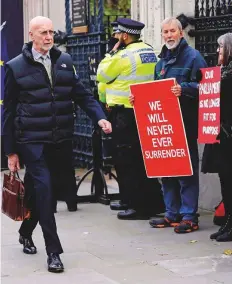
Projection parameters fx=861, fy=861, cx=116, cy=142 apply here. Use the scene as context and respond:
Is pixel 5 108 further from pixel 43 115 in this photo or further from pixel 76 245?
pixel 76 245

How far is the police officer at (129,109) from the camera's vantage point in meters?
8.90

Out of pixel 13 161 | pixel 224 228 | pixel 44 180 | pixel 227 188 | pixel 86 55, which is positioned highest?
pixel 86 55

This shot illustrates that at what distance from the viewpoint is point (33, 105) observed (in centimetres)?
695

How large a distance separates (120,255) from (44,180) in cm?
103

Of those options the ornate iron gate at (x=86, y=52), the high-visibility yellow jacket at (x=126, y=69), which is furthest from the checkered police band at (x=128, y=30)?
the ornate iron gate at (x=86, y=52)

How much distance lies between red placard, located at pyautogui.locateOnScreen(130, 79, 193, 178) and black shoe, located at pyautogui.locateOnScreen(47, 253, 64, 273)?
1.97 m

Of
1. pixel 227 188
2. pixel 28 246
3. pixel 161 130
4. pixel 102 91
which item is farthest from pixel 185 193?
pixel 28 246

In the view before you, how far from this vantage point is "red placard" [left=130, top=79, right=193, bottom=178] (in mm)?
8312

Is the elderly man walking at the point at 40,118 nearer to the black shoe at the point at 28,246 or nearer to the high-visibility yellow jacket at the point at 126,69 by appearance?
the black shoe at the point at 28,246

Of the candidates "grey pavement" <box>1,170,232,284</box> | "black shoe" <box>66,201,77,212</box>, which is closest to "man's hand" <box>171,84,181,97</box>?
"grey pavement" <box>1,170,232,284</box>

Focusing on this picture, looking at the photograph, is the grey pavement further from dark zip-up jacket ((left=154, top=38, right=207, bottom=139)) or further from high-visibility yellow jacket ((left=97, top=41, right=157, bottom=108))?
high-visibility yellow jacket ((left=97, top=41, right=157, bottom=108))

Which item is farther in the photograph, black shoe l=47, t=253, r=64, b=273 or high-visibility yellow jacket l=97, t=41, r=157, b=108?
high-visibility yellow jacket l=97, t=41, r=157, b=108

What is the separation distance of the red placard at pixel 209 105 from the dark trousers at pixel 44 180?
4.59ft

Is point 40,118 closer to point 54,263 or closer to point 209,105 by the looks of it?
point 54,263
